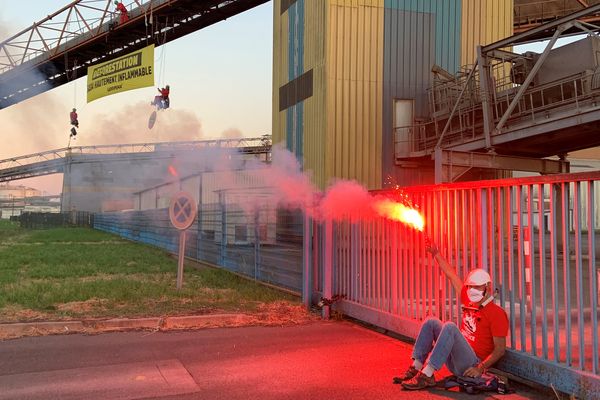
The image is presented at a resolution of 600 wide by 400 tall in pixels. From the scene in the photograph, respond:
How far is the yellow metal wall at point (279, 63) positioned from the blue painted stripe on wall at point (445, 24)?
14.4ft

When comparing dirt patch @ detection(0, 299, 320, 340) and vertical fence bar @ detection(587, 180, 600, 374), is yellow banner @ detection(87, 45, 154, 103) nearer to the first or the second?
dirt patch @ detection(0, 299, 320, 340)

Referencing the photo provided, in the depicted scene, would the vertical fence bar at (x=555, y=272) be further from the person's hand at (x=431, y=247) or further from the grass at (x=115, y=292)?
the grass at (x=115, y=292)

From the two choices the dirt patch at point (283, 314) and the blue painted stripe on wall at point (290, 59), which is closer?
the dirt patch at point (283, 314)

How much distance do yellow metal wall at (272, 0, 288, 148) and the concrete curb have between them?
1258 cm

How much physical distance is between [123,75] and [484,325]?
27.5ft

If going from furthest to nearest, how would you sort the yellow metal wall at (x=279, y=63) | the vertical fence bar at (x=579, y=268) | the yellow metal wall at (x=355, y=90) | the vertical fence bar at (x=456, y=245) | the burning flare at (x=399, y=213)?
1. the yellow metal wall at (x=279, y=63)
2. the yellow metal wall at (x=355, y=90)
3. the burning flare at (x=399, y=213)
4. the vertical fence bar at (x=456, y=245)
5. the vertical fence bar at (x=579, y=268)

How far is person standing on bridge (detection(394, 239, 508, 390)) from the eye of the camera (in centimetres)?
443

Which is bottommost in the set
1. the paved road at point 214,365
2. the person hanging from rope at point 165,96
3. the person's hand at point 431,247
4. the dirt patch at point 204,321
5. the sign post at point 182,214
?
the paved road at point 214,365

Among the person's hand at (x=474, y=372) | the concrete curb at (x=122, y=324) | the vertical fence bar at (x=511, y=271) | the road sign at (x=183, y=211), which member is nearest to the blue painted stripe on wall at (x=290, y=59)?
the road sign at (x=183, y=211)

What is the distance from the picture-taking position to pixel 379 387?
15.4 feet

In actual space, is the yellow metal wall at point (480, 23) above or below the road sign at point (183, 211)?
above

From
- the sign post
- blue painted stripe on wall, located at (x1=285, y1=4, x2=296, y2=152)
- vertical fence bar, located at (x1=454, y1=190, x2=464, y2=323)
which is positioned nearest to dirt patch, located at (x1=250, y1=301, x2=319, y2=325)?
the sign post

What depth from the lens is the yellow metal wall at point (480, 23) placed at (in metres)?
17.1

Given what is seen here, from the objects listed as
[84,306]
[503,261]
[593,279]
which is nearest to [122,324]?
[84,306]
